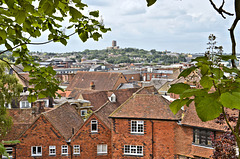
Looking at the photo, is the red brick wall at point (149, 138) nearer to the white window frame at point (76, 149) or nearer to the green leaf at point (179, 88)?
the white window frame at point (76, 149)

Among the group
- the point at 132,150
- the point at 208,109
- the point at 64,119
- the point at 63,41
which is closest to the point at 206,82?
the point at 208,109

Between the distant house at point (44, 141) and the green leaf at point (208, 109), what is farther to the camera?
the distant house at point (44, 141)

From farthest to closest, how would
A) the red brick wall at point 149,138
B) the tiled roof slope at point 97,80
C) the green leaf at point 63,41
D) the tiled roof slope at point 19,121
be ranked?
the tiled roof slope at point 97,80 → the tiled roof slope at point 19,121 → the red brick wall at point 149,138 → the green leaf at point 63,41

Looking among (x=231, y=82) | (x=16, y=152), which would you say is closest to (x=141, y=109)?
(x=16, y=152)

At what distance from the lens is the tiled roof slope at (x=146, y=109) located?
75.2 ft

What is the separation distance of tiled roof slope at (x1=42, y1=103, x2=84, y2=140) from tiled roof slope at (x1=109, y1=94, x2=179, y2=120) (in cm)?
492

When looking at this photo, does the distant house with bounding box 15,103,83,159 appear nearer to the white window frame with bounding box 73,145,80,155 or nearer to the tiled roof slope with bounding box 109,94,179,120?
the white window frame with bounding box 73,145,80,155

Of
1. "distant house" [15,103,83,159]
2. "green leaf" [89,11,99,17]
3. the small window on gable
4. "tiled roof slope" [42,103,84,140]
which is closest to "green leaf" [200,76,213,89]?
"green leaf" [89,11,99,17]

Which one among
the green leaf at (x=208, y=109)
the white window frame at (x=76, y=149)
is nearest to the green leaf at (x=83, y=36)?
the green leaf at (x=208, y=109)

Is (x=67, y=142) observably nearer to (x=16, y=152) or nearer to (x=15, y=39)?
(x=16, y=152)

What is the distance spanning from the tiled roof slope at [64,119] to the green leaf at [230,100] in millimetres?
23912

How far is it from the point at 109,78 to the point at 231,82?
5897 centimetres

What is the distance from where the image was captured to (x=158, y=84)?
65.1 m

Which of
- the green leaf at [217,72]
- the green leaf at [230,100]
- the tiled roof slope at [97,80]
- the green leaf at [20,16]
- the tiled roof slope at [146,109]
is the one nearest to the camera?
the green leaf at [230,100]
